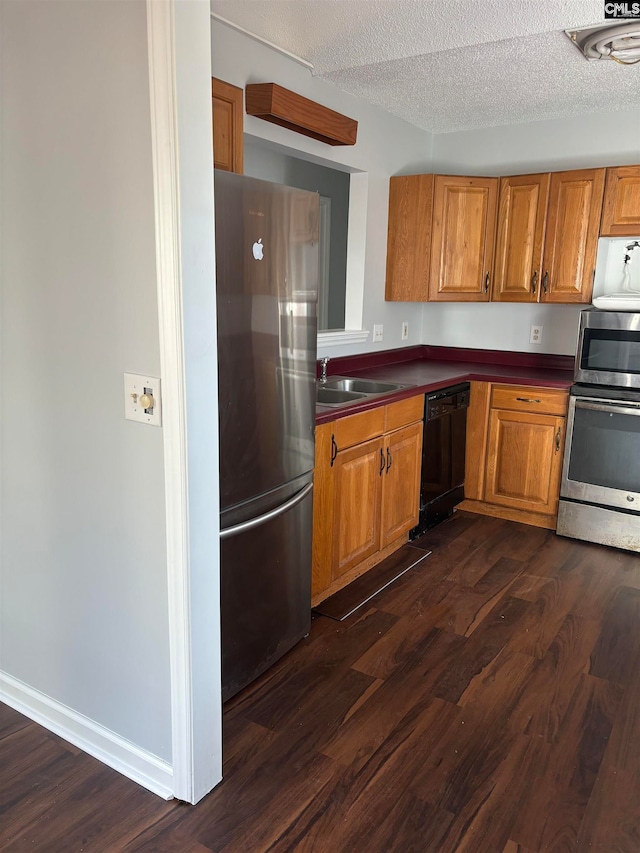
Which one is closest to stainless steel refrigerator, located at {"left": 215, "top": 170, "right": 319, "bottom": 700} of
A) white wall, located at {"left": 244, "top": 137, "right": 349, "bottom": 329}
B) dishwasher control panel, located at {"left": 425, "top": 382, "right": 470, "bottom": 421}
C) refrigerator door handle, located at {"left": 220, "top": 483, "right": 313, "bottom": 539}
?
refrigerator door handle, located at {"left": 220, "top": 483, "right": 313, "bottom": 539}

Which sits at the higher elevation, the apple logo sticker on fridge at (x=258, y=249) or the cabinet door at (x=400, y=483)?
the apple logo sticker on fridge at (x=258, y=249)

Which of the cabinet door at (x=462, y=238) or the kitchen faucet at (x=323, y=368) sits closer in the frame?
the kitchen faucet at (x=323, y=368)

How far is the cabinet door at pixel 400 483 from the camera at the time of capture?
3.11m

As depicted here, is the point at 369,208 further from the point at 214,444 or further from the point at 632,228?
the point at 214,444

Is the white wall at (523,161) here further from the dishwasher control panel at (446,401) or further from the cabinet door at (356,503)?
the cabinet door at (356,503)

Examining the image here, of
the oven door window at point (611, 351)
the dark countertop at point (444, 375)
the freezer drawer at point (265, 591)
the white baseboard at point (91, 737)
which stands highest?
the oven door window at point (611, 351)

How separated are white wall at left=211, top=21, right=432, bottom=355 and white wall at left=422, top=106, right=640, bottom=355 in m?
0.20

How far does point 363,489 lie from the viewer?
2908 millimetres

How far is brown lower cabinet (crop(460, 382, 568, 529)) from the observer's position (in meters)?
3.61

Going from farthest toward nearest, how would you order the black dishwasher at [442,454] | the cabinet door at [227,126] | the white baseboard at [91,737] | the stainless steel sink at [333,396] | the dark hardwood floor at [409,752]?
1. the black dishwasher at [442,454]
2. the stainless steel sink at [333,396]
3. the cabinet door at [227,126]
4. the white baseboard at [91,737]
5. the dark hardwood floor at [409,752]

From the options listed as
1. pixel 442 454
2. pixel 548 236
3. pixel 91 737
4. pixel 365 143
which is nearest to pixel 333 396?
pixel 442 454

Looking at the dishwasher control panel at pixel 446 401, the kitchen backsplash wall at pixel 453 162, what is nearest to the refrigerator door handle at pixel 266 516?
the dishwasher control panel at pixel 446 401

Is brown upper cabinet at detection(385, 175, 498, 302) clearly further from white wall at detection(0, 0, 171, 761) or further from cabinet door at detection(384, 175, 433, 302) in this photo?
white wall at detection(0, 0, 171, 761)

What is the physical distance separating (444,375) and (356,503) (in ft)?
4.00
